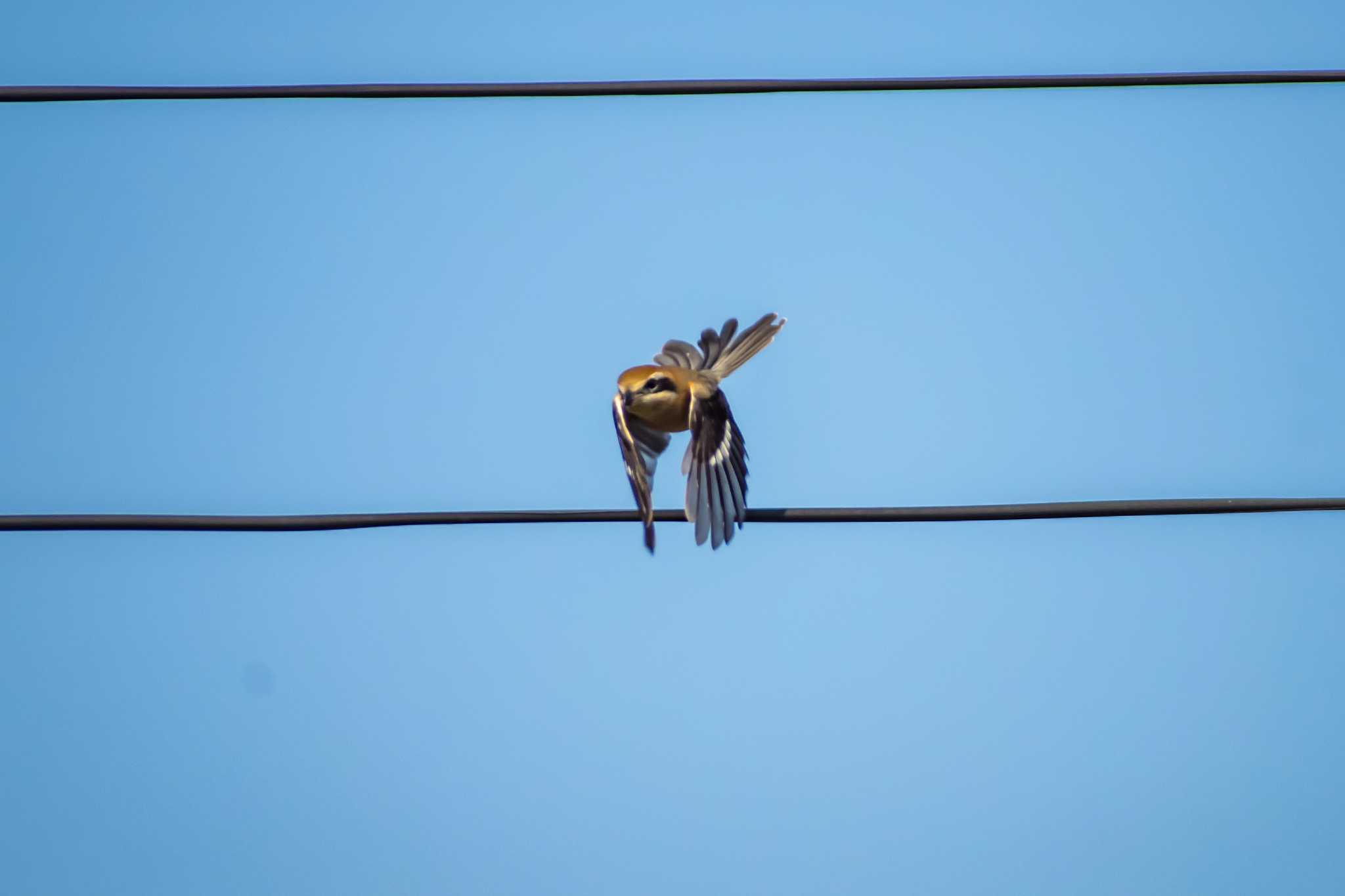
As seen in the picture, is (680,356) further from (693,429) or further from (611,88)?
(611,88)

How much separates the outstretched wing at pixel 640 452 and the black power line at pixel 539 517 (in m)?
0.84

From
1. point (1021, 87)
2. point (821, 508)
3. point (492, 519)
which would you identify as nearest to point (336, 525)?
point (492, 519)

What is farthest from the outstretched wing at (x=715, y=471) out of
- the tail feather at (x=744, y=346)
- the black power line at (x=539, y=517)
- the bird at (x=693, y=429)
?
the black power line at (x=539, y=517)

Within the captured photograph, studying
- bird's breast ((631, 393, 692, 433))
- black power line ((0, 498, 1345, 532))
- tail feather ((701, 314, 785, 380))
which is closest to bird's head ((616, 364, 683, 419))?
bird's breast ((631, 393, 692, 433))

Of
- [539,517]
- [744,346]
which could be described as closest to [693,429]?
[744,346]

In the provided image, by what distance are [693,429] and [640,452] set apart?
1.11 ft

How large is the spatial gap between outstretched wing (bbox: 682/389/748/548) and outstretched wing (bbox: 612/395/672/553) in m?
0.21

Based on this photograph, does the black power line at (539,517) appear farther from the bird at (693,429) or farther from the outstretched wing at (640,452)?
the bird at (693,429)

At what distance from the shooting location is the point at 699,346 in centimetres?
859

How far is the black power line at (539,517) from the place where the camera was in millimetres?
4918

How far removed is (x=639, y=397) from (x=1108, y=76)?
2951 millimetres

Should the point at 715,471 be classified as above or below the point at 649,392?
below

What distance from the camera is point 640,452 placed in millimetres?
7898

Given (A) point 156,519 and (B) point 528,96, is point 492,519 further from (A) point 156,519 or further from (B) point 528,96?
(B) point 528,96
